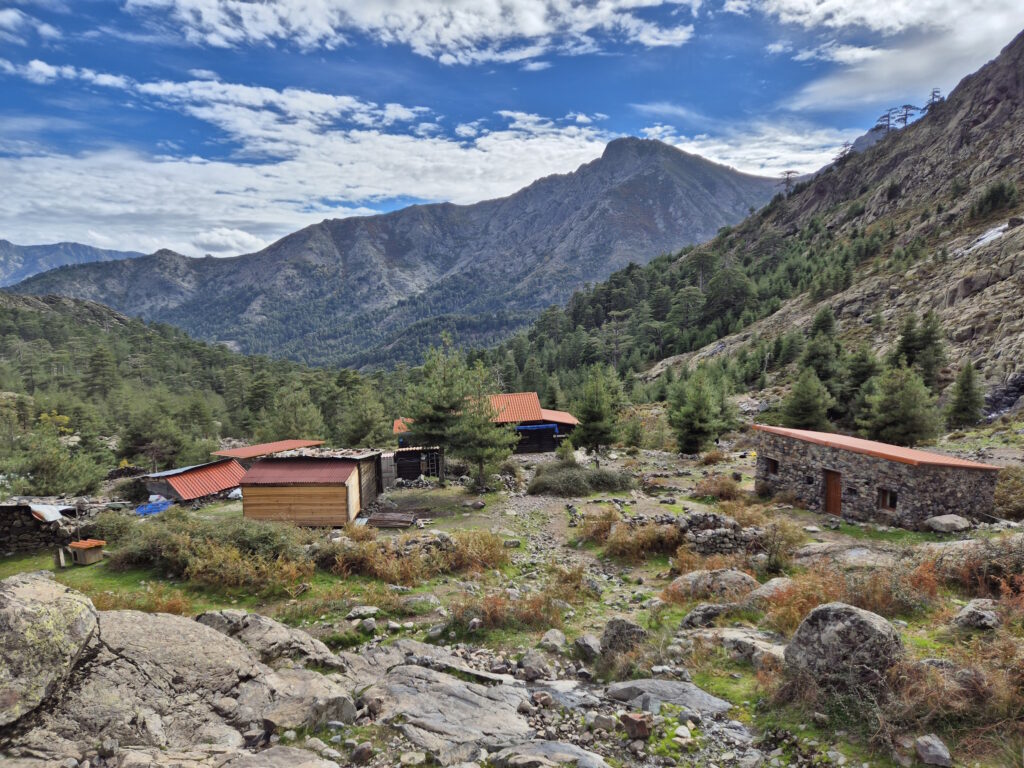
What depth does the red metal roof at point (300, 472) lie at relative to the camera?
21.0 meters

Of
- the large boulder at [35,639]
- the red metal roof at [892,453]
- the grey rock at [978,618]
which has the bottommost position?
the grey rock at [978,618]

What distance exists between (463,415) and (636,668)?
19871 millimetres

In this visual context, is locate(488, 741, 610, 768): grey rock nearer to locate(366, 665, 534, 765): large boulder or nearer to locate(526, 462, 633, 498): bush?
locate(366, 665, 534, 765): large boulder

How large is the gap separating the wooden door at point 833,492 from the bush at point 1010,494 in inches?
178

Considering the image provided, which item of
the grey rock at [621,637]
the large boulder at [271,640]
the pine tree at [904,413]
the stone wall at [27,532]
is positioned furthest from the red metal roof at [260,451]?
the pine tree at [904,413]

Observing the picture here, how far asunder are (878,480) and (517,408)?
30.2 m

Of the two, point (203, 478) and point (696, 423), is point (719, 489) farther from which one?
point (203, 478)

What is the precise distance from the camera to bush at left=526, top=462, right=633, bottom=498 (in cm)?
2611

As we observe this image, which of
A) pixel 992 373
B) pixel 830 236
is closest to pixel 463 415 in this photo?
pixel 992 373

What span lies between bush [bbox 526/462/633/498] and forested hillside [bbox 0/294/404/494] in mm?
19068

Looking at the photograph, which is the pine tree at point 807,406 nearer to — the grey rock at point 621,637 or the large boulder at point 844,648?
the grey rock at point 621,637

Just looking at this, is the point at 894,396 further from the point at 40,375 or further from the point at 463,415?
the point at 40,375

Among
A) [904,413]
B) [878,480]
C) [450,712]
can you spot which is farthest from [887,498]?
[450,712]

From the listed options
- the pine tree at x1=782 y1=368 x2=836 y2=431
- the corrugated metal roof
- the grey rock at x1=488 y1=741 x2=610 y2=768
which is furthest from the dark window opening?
the corrugated metal roof
